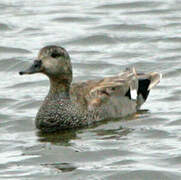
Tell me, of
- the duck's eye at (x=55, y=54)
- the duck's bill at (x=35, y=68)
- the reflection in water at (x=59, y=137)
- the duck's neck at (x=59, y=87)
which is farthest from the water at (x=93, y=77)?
the duck's eye at (x=55, y=54)

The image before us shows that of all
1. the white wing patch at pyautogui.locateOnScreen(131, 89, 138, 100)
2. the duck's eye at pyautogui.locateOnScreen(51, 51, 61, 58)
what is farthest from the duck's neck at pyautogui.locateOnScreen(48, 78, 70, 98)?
the white wing patch at pyautogui.locateOnScreen(131, 89, 138, 100)

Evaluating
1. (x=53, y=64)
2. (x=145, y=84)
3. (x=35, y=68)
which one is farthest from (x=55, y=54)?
(x=145, y=84)

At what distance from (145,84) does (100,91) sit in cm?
132

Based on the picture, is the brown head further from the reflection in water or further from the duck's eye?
the reflection in water

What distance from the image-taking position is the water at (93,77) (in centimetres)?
1183

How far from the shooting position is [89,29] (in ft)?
69.8

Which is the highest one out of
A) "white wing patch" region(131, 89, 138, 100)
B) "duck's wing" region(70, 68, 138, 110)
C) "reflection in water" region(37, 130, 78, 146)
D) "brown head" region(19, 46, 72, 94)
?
"brown head" region(19, 46, 72, 94)

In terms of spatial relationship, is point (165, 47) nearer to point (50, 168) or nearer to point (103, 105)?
point (103, 105)

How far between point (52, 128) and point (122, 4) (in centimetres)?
982

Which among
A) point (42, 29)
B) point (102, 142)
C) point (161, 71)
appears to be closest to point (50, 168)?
point (102, 142)

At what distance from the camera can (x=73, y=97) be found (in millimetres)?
14188

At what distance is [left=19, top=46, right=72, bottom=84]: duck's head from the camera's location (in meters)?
13.5

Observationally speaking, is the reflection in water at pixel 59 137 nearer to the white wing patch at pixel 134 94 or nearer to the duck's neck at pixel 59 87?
the duck's neck at pixel 59 87

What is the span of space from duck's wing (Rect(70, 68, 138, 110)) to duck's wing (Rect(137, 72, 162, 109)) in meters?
0.24
